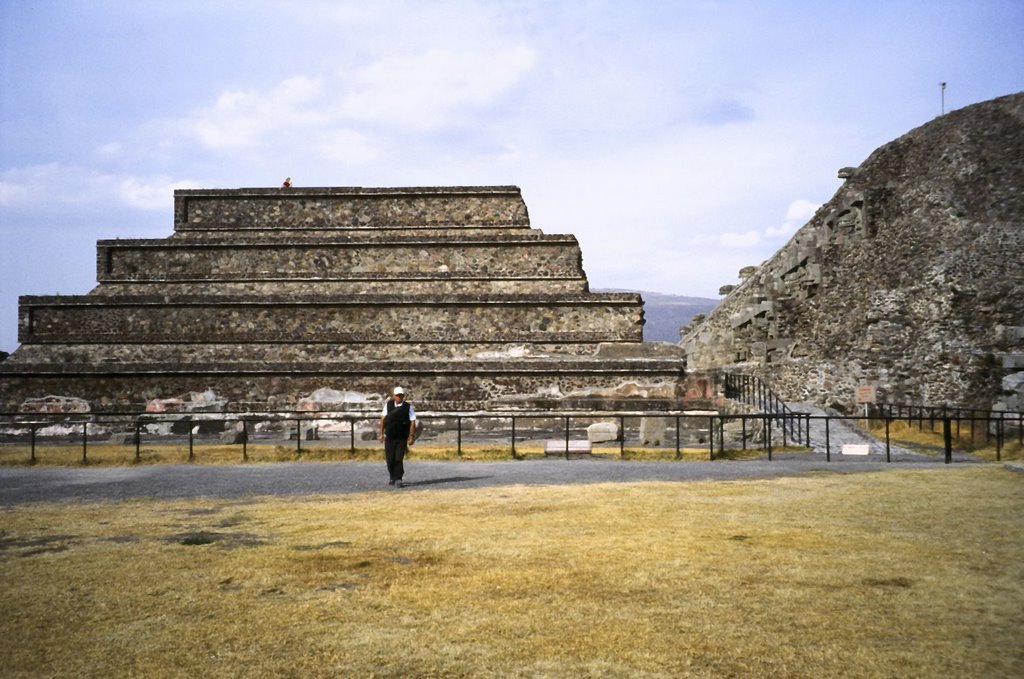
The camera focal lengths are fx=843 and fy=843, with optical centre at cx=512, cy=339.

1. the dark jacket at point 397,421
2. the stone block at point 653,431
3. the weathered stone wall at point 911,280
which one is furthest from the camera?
the weathered stone wall at point 911,280

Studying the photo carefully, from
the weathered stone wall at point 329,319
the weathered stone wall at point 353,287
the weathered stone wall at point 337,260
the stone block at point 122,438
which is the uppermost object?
Result: the weathered stone wall at point 337,260

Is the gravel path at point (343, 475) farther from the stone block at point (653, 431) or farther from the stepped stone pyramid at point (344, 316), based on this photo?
the stepped stone pyramid at point (344, 316)

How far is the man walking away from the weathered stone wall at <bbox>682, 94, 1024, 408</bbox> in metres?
17.5

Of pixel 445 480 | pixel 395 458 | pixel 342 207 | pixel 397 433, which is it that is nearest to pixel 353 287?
pixel 342 207

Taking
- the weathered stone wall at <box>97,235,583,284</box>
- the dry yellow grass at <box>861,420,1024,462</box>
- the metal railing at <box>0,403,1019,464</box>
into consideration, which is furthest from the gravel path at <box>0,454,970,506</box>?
the weathered stone wall at <box>97,235,583,284</box>

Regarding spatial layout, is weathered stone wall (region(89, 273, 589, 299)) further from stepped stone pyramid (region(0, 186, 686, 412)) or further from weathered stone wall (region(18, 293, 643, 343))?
weathered stone wall (region(18, 293, 643, 343))

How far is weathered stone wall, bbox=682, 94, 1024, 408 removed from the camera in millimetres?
24828

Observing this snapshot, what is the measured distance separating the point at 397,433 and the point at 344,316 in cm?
1101

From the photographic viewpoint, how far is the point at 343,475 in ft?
48.9

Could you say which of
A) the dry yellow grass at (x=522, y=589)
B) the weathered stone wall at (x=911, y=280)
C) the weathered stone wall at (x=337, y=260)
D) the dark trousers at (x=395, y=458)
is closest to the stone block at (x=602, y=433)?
the weathered stone wall at (x=337, y=260)

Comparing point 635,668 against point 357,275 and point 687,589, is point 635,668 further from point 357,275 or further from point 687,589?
point 357,275

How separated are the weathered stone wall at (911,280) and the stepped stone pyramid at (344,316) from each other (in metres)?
8.76

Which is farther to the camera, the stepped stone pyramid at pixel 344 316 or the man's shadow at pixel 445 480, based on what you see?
the stepped stone pyramid at pixel 344 316

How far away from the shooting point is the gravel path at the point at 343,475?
41.8 ft
